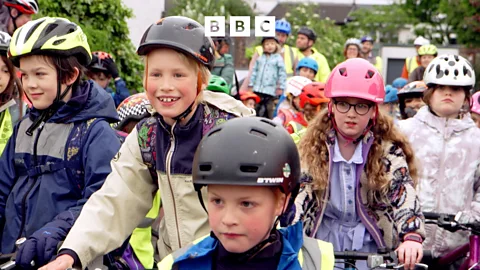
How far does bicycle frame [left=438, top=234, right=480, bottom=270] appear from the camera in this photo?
308 inches

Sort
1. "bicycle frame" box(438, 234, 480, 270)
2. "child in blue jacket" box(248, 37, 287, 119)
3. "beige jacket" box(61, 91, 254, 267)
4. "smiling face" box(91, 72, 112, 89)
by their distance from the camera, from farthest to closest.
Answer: "child in blue jacket" box(248, 37, 287, 119)
"smiling face" box(91, 72, 112, 89)
"bicycle frame" box(438, 234, 480, 270)
"beige jacket" box(61, 91, 254, 267)

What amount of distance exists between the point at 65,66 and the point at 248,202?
238cm

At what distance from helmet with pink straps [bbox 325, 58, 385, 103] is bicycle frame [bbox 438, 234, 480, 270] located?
1.80 m

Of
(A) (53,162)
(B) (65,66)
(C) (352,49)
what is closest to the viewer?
(A) (53,162)

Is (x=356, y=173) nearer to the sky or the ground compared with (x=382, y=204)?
nearer to the sky

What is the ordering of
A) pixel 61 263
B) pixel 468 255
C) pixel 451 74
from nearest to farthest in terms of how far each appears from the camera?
pixel 61 263
pixel 468 255
pixel 451 74

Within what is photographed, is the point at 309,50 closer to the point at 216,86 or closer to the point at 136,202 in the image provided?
the point at 216,86

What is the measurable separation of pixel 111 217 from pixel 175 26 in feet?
3.71

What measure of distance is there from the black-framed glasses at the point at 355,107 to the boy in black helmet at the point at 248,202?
6.93ft

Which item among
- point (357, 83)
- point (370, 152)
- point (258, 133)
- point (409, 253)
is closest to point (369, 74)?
point (357, 83)

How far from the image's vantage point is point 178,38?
18.2 ft

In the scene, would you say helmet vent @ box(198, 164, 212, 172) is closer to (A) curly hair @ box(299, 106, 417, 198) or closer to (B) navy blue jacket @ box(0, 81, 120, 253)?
(B) navy blue jacket @ box(0, 81, 120, 253)

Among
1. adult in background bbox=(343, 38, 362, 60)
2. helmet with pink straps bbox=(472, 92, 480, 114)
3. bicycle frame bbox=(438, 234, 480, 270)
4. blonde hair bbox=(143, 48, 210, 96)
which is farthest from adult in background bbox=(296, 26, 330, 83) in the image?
blonde hair bbox=(143, 48, 210, 96)

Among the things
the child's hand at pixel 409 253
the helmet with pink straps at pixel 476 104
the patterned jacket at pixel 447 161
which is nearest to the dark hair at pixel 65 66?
the child's hand at pixel 409 253
